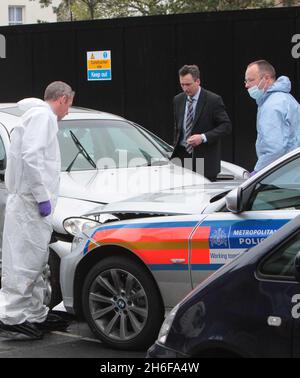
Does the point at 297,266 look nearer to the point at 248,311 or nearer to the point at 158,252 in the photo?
the point at 248,311

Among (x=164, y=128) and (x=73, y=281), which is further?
(x=164, y=128)

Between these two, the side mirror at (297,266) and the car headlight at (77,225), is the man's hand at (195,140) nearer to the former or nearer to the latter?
the car headlight at (77,225)

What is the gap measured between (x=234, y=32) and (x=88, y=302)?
8.22m

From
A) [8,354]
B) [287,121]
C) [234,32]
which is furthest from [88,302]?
[234,32]

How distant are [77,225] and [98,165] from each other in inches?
65.4

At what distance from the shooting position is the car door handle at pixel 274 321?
11.8 ft

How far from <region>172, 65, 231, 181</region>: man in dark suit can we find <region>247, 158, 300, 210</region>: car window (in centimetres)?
391

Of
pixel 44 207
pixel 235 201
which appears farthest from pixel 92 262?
pixel 235 201

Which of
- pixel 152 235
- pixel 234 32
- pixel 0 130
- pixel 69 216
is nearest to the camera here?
pixel 152 235

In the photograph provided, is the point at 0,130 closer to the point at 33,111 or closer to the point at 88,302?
the point at 33,111

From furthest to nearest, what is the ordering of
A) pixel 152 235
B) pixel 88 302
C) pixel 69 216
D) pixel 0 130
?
1. pixel 0 130
2. pixel 69 216
3. pixel 88 302
4. pixel 152 235

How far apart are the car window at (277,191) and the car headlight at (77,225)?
1924 mm

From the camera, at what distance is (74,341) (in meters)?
6.65

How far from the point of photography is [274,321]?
3.59 meters
